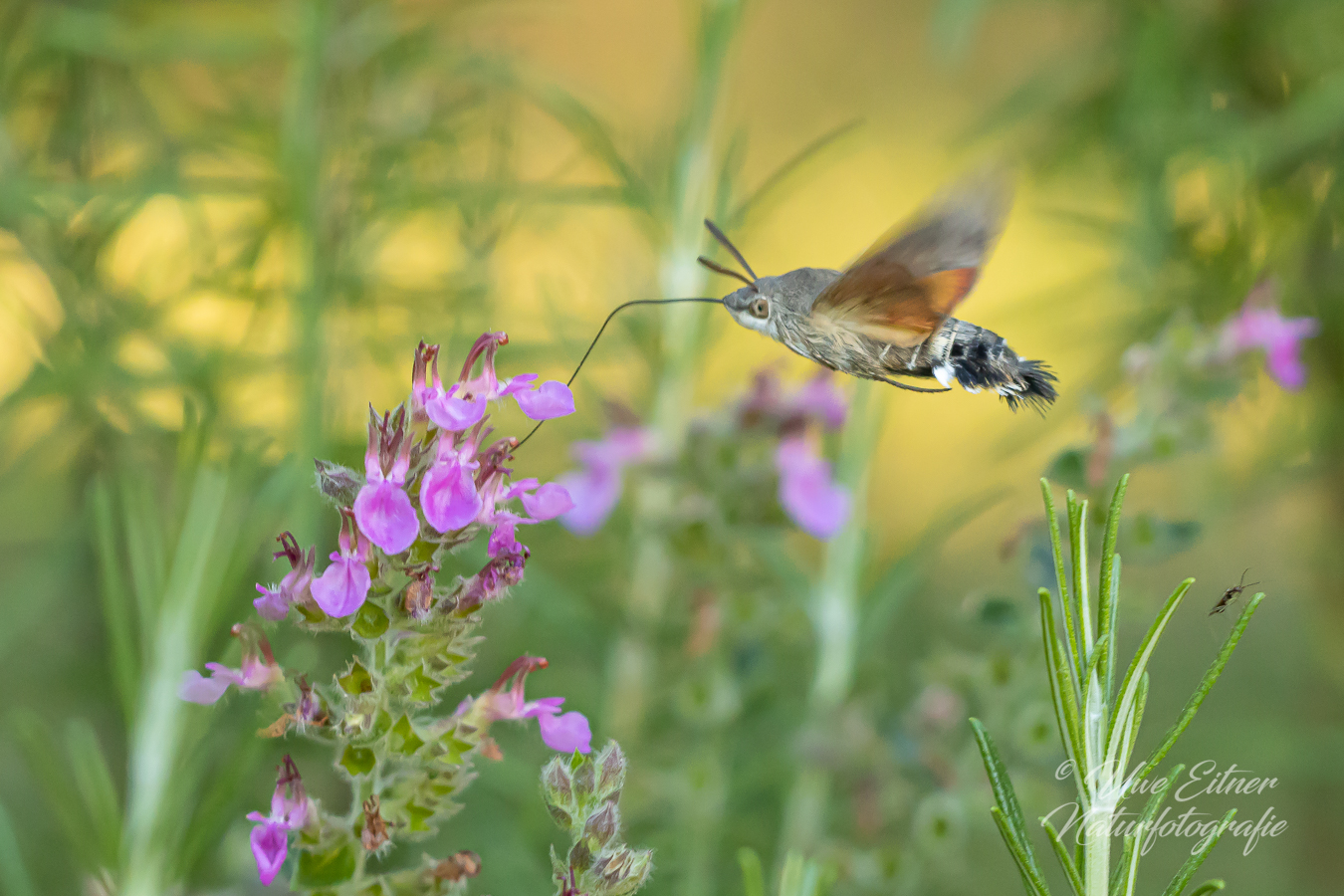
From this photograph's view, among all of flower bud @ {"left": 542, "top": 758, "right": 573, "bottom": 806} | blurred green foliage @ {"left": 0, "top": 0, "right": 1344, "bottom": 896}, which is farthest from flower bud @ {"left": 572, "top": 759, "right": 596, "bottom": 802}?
blurred green foliage @ {"left": 0, "top": 0, "right": 1344, "bottom": 896}

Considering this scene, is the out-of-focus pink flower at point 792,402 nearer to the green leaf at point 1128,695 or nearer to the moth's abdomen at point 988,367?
the moth's abdomen at point 988,367

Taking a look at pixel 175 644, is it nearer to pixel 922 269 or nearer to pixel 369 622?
pixel 369 622

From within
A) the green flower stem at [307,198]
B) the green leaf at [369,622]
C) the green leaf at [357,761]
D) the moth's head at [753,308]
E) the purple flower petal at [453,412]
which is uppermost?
the green flower stem at [307,198]

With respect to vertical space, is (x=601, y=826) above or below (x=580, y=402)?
below

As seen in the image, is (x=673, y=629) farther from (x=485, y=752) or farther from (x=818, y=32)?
(x=818, y=32)

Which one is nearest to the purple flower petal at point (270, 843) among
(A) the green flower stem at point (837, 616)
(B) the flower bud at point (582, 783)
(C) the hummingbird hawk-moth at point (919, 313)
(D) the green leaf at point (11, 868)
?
(B) the flower bud at point (582, 783)

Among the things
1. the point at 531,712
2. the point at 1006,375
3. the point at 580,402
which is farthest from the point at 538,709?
the point at 580,402
